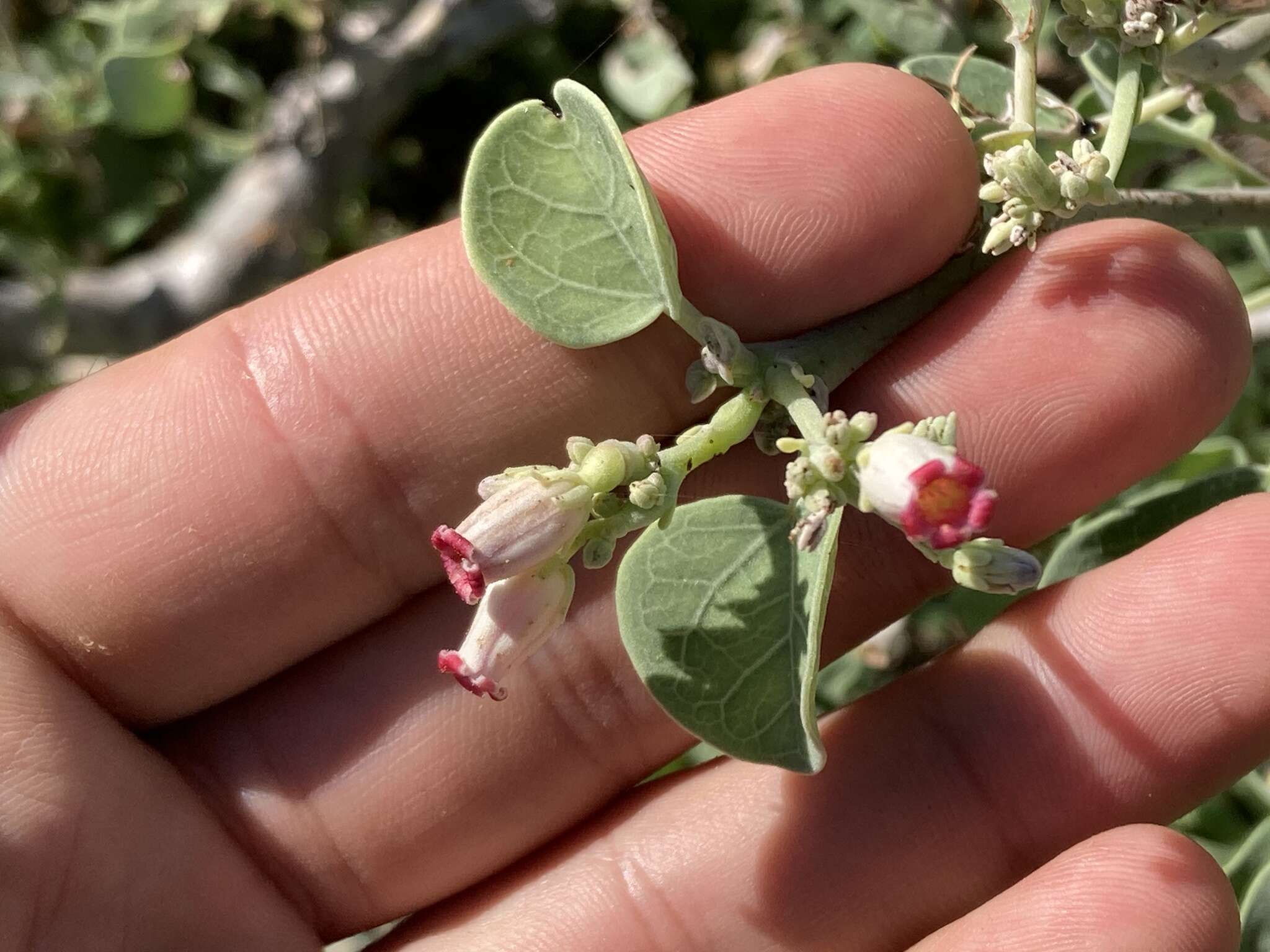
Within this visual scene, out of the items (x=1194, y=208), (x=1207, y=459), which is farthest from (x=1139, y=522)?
(x=1194, y=208)

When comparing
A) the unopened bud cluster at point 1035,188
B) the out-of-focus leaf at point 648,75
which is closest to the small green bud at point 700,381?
the unopened bud cluster at point 1035,188

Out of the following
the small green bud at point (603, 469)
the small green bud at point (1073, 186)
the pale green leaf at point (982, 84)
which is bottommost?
the pale green leaf at point (982, 84)

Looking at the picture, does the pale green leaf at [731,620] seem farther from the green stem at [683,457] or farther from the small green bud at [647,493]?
the small green bud at [647,493]

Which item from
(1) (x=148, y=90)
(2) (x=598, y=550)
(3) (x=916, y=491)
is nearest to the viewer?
(3) (x=916, y=491)

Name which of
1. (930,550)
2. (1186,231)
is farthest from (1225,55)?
(930,550)

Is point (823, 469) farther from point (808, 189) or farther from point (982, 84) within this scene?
point (982, 84)

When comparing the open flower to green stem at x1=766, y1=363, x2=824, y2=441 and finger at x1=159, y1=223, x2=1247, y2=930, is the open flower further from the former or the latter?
finger at x1=159, y1=223, x2=1247, y2=930

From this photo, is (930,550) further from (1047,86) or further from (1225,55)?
(1047,86)
